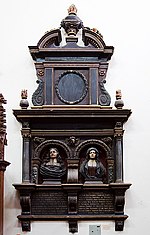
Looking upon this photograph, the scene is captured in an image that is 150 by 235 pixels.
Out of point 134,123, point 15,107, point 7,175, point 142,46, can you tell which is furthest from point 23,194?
point 142,46

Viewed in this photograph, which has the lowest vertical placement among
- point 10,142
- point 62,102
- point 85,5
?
point 10,142

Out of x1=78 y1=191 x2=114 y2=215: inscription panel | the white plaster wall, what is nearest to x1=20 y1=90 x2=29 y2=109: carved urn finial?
the white plaster wall

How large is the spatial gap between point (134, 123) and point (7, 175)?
1.13 meters

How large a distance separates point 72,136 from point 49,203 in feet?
1.87

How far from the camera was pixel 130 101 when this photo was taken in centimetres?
525

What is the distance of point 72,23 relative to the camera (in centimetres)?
522

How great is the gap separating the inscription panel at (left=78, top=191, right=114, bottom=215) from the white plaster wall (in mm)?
95

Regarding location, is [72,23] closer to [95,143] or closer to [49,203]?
[95,143]

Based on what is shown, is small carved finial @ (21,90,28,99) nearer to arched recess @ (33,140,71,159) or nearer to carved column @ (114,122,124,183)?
arched recess @ (33,140,71,159)

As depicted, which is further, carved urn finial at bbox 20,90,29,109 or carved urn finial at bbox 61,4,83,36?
carved urn finial at bbox 61,4,83,36

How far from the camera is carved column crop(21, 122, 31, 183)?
507 centimetres

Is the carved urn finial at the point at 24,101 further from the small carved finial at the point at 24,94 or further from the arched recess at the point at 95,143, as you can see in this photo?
the arched recess at the point at 95,143

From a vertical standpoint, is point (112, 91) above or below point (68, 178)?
above

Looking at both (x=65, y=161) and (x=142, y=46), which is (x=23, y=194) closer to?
(x=65, y=161)
